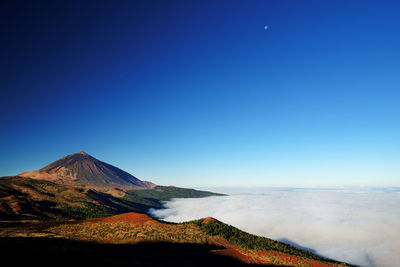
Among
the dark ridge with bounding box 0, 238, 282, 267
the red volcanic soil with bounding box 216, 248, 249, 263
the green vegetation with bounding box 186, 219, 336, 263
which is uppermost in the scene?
the dark ridge with bounding box 0, 238, 282, 267

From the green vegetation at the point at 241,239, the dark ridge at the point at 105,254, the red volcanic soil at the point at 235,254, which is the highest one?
the dark ridge at the point at 105,254

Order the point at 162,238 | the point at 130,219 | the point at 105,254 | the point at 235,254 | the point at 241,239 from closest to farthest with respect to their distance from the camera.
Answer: the point at 105,254
the point at 235,254
the point at 162,238
the point at 130,219
the point at 241,239

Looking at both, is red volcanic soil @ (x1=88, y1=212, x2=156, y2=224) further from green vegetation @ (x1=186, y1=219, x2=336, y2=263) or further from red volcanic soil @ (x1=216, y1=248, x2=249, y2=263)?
red volcanic soil @ (x1=216, y1=248, x2=249, y2=263)

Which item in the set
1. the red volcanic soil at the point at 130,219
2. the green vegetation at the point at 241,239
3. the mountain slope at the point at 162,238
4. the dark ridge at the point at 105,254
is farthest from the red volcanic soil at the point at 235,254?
the red volcanic soil at the point at 130,219

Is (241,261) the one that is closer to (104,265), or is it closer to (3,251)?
(104,265)

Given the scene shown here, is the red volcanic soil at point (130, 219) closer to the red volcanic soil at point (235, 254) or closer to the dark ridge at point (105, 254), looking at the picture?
the dark ridge at point (105, 254)

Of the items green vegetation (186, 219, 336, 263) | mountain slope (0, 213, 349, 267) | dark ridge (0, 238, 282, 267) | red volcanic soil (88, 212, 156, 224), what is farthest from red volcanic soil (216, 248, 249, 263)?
red volcanic soil (88, 212, 156, 224)

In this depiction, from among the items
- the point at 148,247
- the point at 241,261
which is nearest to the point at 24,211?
the point at 148,247

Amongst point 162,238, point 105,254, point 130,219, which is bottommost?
point 162,238

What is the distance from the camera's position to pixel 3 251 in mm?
32312

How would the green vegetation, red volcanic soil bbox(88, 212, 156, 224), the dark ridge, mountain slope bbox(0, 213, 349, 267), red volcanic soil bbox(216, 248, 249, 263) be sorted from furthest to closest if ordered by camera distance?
the green vegetation, red volcanic soil bbox(88, 212, 156, 224), red volcanic soil bbox(216, 248, 249, 263), mountain slope bbox(0, 213, 349, 267), the dark ridge

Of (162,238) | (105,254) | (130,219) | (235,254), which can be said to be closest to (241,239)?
(235,254)

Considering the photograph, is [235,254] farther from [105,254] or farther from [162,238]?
[105,254]

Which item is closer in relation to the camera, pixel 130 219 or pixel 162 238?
pixel 162 238
